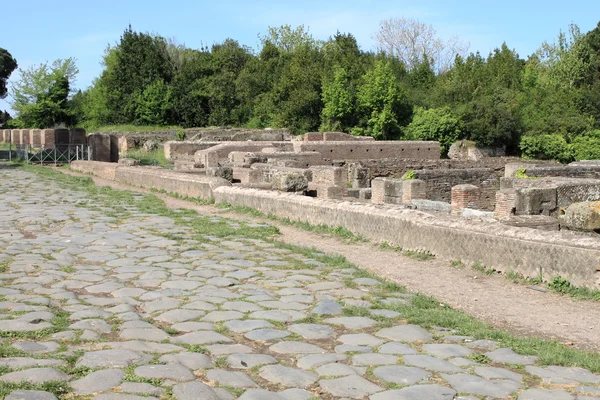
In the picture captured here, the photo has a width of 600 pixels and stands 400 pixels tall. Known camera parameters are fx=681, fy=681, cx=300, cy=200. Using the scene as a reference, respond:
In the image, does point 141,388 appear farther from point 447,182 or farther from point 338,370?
point 447,182

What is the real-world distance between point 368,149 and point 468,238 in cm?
2258

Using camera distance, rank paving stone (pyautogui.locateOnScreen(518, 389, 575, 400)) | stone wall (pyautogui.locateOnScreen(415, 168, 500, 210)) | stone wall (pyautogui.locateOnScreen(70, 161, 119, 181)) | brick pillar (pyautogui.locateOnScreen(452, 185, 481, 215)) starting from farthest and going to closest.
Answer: stone wall (pyautogui.locateOnScreen(70, 161, 119, 181)) → stone wall (pyautogui.locateOnScreen(415, 168, 500, 210)) → brick pillar (pyautogui.locateOnScreen(452, 185, 481, 215)) → paving stone (pyautogui.locateOnScreen(518, 389, 575, 400))

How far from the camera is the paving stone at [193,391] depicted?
3.51 meters

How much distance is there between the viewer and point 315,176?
1662 centimetres

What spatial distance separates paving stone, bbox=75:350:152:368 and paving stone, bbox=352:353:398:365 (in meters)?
1.27

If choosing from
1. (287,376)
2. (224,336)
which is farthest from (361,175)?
(287,376)

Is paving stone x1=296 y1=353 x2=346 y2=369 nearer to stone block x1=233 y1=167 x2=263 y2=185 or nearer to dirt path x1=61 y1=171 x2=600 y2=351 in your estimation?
dirt path x1=61 y1=171 x2=600 y2=351

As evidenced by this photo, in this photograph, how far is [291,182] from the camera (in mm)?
13477

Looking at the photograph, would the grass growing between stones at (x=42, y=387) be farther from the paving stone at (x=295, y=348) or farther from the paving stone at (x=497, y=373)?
the paving stone at (x=497, y=373)

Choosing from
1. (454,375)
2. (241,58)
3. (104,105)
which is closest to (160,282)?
(454,375)

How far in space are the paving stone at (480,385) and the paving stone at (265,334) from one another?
125 centimetres

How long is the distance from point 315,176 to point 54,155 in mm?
14716

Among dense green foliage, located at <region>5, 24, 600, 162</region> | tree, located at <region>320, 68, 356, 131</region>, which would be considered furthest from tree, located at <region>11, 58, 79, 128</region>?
tree, located at <region>320, 68, 356, 131</region>

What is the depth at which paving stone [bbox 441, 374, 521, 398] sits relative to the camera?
146 inches
